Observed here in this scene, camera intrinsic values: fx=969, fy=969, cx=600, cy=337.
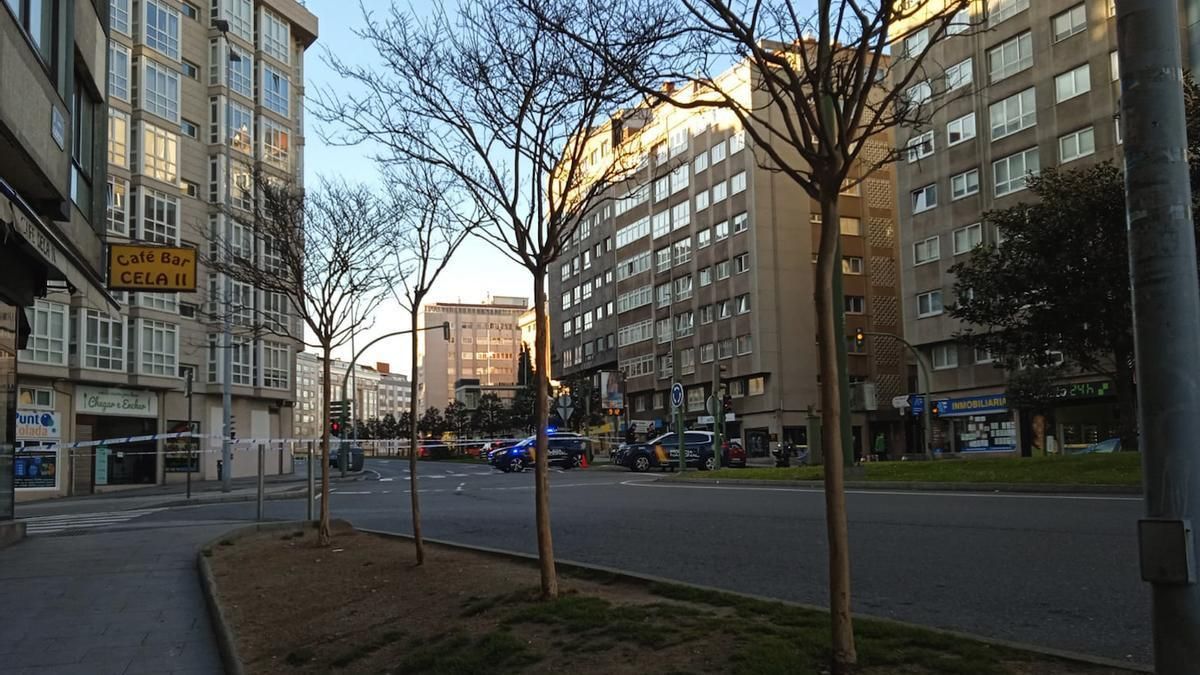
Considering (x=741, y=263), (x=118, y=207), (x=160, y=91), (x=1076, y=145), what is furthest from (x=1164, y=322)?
(x=741, y=263)

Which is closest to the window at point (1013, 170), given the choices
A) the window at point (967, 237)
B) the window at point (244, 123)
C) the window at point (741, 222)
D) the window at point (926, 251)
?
the window at point (967, 237)

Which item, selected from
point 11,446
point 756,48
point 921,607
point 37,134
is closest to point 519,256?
point 756,48

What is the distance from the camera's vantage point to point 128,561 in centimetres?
1160

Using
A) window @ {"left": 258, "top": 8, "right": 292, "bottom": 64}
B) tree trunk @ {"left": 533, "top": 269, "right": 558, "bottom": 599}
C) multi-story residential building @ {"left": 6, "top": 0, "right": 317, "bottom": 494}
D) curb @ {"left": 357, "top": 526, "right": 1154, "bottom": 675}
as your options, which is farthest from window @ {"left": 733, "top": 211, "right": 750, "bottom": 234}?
tree trunk @ {"left": 533, "top": 269, "right": 558, "bottom": 599}

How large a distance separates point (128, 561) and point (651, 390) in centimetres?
6296

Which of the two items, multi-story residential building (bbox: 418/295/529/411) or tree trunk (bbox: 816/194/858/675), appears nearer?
tree trunk (bbox: 816/194/858/675)

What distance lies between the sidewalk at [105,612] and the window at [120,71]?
3188 centimetres

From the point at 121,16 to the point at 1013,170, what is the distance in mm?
39434

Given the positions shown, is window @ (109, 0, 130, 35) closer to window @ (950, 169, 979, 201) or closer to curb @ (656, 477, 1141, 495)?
curb @ (656, 477, 1141, 495)

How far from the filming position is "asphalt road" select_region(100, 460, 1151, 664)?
261 inches

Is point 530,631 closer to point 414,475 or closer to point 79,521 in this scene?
point 414,475

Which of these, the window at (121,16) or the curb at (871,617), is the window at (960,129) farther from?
the curb at (871,617)

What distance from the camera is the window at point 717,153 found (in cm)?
6469

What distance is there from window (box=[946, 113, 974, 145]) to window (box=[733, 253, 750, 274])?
17114 mm
